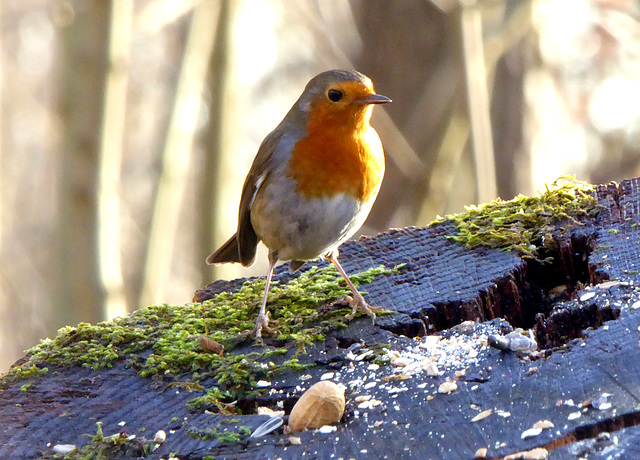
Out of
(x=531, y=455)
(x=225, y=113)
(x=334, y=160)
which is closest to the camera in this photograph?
(x=531, y=455)

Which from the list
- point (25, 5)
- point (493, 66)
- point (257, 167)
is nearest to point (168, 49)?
point (25, 5)

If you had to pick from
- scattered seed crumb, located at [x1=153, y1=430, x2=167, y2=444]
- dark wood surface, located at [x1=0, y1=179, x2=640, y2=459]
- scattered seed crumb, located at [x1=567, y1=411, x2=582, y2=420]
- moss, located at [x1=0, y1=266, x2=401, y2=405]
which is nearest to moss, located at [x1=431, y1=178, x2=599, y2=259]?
dark wood surface, located at [x1=0, y1=179, x2=640, y2=459]

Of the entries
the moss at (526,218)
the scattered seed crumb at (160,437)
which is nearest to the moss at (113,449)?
the scattered seed crumb at (160,437)

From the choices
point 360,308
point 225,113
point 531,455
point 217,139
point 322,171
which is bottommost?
point 531,455

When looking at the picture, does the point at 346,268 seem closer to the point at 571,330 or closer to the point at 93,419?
the point at 571,330

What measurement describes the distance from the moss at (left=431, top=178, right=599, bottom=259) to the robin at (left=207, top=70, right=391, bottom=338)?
0.41m

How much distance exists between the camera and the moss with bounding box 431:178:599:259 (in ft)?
8.89

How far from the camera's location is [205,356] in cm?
226

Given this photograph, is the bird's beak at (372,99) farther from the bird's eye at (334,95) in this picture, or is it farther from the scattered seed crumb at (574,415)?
the scattered seed crumb at (574,415)

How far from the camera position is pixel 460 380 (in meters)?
1.89

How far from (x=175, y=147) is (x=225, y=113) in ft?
1.98

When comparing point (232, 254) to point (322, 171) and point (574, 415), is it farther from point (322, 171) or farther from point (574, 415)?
point (574, 415)

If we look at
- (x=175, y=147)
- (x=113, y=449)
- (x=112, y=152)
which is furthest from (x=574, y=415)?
(x=175, y=147)

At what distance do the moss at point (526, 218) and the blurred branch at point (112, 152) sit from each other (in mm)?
2856
